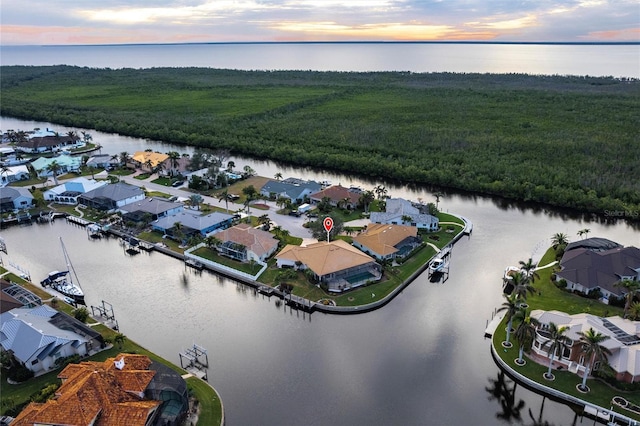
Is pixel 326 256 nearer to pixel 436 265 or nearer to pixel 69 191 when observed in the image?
pixel 436 265

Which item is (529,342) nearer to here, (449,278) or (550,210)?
(449,278)

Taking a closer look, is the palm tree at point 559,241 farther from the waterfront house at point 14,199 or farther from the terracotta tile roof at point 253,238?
the waterfront house at point 14,199

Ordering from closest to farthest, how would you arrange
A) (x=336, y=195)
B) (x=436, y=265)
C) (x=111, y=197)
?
(x=436, y=265) → (x=336, y=195) → (x=111, y=197)

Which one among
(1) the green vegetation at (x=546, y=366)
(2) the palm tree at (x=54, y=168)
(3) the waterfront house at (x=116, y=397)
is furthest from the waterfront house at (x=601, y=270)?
(2) the palm tree at (x=54, y=168)

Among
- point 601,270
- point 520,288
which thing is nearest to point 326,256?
point 520,288

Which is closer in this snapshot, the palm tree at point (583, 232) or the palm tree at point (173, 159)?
the palm tree at point (583, 232)

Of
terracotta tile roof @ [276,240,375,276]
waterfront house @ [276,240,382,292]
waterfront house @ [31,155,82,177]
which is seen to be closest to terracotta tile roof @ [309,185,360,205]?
terracotta tile roof @ [276,240,375,276]
